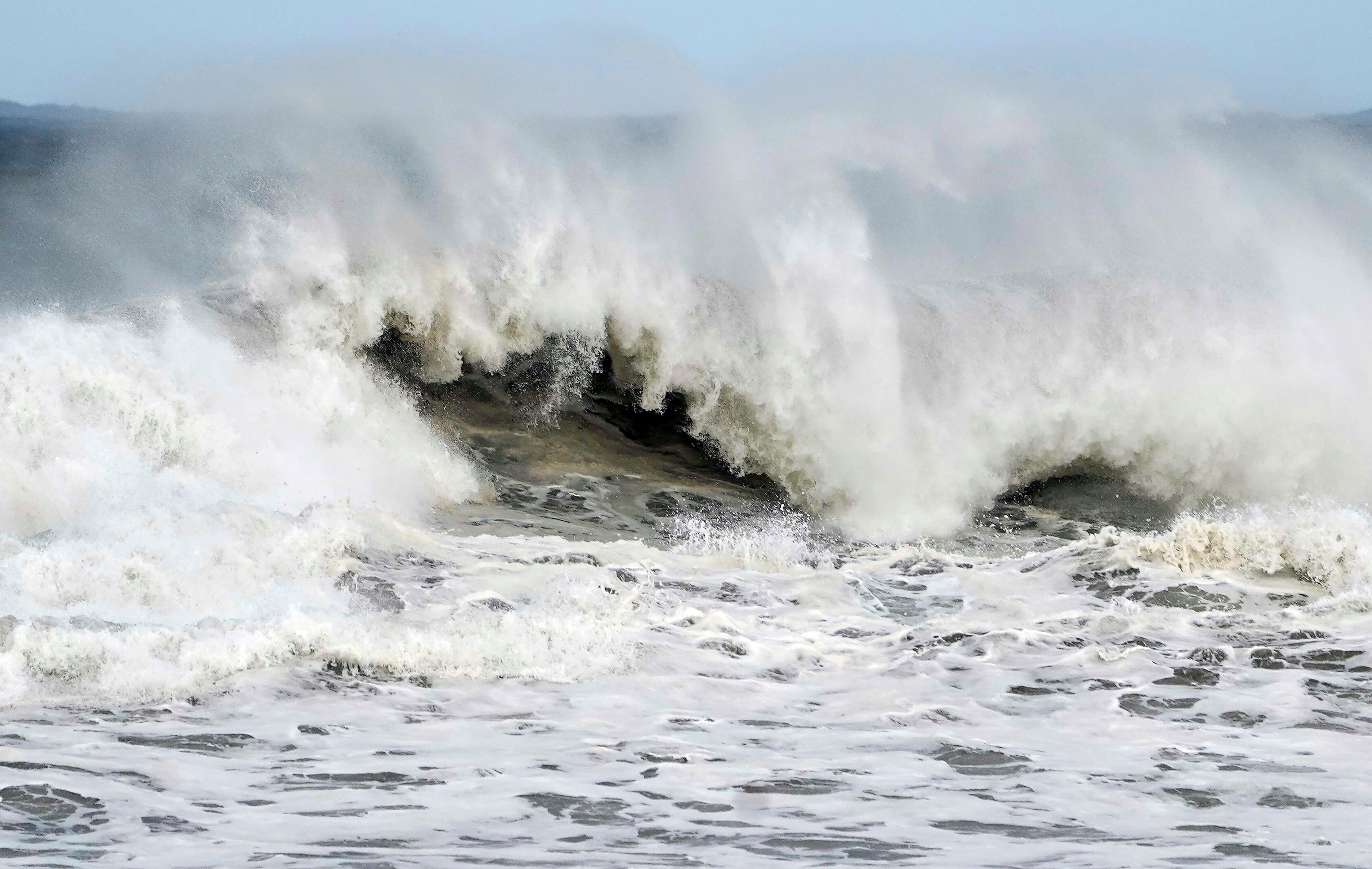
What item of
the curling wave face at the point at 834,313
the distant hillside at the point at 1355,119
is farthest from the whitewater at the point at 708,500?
the distant hillside at the point at 1355,119

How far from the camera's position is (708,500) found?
11.7 m

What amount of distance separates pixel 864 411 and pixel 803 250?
2047 mm

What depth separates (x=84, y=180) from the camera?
32.4m

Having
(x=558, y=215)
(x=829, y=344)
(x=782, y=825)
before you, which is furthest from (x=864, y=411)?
(x=782, y=825)

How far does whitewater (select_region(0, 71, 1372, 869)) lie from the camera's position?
4.82 meters

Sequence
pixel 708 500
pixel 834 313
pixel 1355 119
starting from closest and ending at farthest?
1. pixel 708 500
2. pixel 834 313
3. pixel 1355 119

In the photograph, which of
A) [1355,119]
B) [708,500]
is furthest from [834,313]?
[1355,119]

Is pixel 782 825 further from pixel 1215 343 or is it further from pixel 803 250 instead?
pixel 1215 343

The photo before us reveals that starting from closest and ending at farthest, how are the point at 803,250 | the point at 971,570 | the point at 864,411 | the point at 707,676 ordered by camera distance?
the point at 707,676
the point at 971,570
the point at 864,411
the point at 803,250

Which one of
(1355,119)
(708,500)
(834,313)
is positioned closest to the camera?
(708,500)

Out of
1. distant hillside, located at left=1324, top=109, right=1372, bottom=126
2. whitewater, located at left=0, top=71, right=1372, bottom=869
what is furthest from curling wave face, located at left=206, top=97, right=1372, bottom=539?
distant hillside, located at left=1324, top=109, right=1372, bottom=126

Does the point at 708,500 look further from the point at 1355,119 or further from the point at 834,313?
the point at 1355,119

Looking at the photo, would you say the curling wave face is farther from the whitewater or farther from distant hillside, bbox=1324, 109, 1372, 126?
distant hillside, bbox=1324, 109, 1372, 126

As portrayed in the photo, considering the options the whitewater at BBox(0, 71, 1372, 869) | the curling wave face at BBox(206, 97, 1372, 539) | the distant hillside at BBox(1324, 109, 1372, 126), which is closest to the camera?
the whitewater at BBox(0, 71, 1372, 869)
